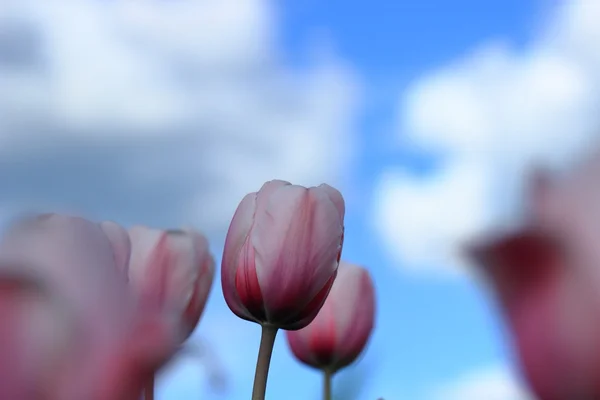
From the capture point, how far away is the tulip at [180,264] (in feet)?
2.15

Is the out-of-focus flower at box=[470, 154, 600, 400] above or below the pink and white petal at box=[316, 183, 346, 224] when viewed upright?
below

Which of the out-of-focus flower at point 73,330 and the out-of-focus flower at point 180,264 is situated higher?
the out-of-focus flower at point 180,264

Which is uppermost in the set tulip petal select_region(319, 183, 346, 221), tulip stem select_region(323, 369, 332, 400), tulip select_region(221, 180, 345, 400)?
tulip petal select_region(319, 183, 346, 221)

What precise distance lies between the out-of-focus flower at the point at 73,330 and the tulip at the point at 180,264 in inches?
13.8

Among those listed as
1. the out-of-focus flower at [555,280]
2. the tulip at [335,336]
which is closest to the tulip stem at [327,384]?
the tulip at [335,336]

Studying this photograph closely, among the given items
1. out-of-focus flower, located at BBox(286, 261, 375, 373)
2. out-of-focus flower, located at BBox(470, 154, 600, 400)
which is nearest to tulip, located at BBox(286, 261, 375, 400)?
out-of-focus flower, located at BBox(286, 261, 375, 373)

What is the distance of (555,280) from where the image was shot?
10.9 inches

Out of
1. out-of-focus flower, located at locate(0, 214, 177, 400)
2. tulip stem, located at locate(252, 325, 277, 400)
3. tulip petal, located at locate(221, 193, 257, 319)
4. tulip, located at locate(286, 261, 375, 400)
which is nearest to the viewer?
out-of-focus flower, located at locate(0, 214, 177, 400)

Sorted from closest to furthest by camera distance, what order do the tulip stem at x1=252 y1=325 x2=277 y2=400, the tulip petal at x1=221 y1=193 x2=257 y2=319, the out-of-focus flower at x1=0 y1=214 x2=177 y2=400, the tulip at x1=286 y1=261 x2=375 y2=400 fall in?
the out-of-focus flower at x1=0 y1=214 x2=177 y2=400
the tulip stem at x1=252 y1=325 x2=277 y2=400
the tulip petal at x1=221 y1=193 x2=257 y2=319
the tulip at x1=286 y1=261 x2=375 y2=400

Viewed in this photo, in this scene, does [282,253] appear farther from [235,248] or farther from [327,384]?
[327,384]

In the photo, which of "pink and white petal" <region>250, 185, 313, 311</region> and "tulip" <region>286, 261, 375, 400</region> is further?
"tulip" <region>286, 261, 375, 400</region>

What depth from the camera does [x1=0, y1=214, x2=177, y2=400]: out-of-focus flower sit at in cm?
22

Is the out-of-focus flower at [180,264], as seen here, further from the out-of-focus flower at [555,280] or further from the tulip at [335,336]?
the out-of-focus flower at [555,280]

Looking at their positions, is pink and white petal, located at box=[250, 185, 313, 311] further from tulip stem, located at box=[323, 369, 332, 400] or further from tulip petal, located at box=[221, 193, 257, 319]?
tulip stem, located at box=[323, 369, 332, 400]
